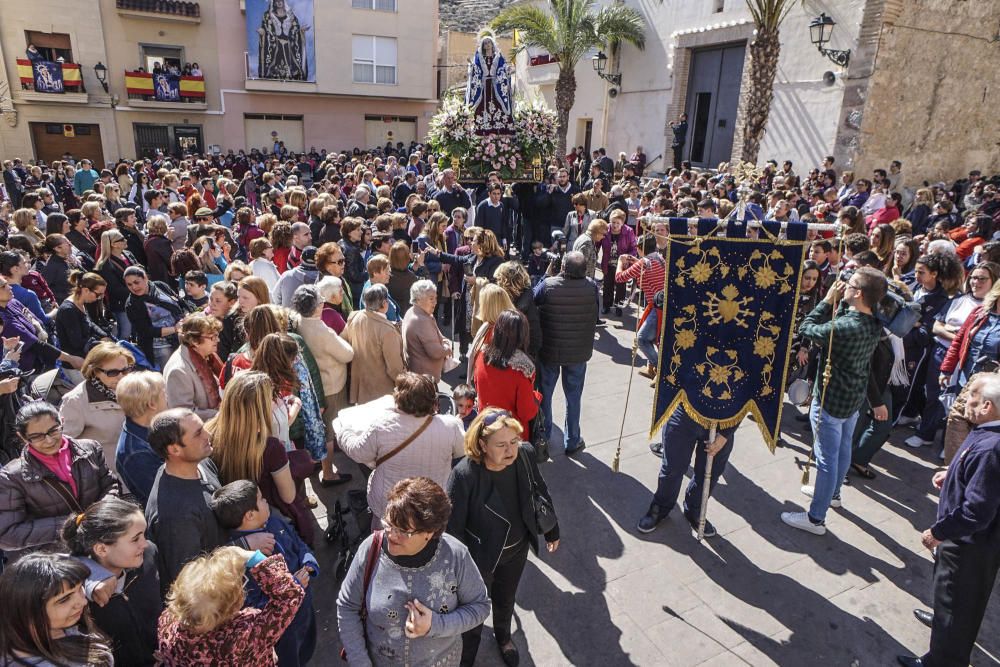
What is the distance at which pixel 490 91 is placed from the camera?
9.80m

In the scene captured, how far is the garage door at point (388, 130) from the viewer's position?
30.5 meters

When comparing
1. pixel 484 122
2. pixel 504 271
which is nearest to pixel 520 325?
pixel 504 271

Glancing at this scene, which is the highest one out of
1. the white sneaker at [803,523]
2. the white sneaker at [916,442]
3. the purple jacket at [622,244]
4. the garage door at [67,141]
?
the garage door at [67,141]

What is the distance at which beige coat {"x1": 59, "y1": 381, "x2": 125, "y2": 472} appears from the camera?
352 centimetres

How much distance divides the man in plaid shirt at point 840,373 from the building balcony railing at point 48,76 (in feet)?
92.7

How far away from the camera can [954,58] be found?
14812 millimetres

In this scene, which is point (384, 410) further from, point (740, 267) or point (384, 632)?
point (740, 267)

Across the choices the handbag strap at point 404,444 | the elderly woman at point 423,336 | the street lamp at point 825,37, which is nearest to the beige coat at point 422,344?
the elderly woman at point 423,336

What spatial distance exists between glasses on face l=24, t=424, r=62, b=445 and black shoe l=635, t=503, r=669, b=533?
3.82 metres

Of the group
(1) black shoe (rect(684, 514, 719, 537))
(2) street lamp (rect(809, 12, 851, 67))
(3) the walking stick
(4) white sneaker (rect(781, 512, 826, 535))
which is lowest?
(1) black shoe (rect(684, 514, 719, 537))

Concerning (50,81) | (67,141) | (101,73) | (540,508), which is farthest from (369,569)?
(67,141)

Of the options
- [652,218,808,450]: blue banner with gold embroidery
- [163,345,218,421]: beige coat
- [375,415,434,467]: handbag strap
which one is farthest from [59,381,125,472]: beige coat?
[652,218,808,450]: blue banner with gold embroidery

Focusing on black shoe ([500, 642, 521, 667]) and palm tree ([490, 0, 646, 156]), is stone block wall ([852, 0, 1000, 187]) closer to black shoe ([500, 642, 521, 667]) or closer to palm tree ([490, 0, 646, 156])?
palm tree ([490, 0, 646, 156])

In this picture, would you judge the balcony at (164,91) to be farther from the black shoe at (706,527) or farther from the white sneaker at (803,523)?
the white sneaker at (803,523)
